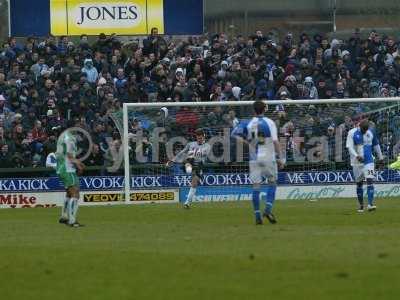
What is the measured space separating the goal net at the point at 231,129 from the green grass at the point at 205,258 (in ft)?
31.4

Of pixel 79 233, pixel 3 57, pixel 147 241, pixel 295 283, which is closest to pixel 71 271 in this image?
pixel 295 283

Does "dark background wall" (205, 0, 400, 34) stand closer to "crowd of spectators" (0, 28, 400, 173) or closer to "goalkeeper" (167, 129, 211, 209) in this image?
"crowd of spectators" (0, 28, 400, 173)

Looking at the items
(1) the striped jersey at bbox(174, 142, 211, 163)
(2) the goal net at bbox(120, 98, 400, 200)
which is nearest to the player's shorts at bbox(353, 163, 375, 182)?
(1) the striped jersey at bbox(174, 142, 211, 163)

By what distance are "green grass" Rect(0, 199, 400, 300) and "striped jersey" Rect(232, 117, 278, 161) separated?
1324mm

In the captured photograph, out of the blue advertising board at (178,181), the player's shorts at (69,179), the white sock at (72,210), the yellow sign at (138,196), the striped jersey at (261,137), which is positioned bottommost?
the yellow sign at (138,196)

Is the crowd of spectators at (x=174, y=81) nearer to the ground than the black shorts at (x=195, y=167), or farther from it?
farther from it

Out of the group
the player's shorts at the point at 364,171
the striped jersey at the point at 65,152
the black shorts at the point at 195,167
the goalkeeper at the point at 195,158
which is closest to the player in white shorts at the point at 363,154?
the player's shorts at the point at 364,171

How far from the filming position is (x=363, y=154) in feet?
88.1

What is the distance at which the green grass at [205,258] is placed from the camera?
12641mm

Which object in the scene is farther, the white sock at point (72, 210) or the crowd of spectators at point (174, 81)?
the crowd of spectators at point (174, 81)

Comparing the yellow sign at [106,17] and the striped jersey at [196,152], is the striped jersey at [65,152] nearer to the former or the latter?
the striped jersey at [196,152]

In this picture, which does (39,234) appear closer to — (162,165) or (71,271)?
(71,271)

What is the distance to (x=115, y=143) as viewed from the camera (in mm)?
35000

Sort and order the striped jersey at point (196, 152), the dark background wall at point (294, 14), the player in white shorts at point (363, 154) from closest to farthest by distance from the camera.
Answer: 1. the player in white shorts at point (363, 154)
2. the striped jersey at point (196, 152)
3. the dark background wall at point (294, 14)
